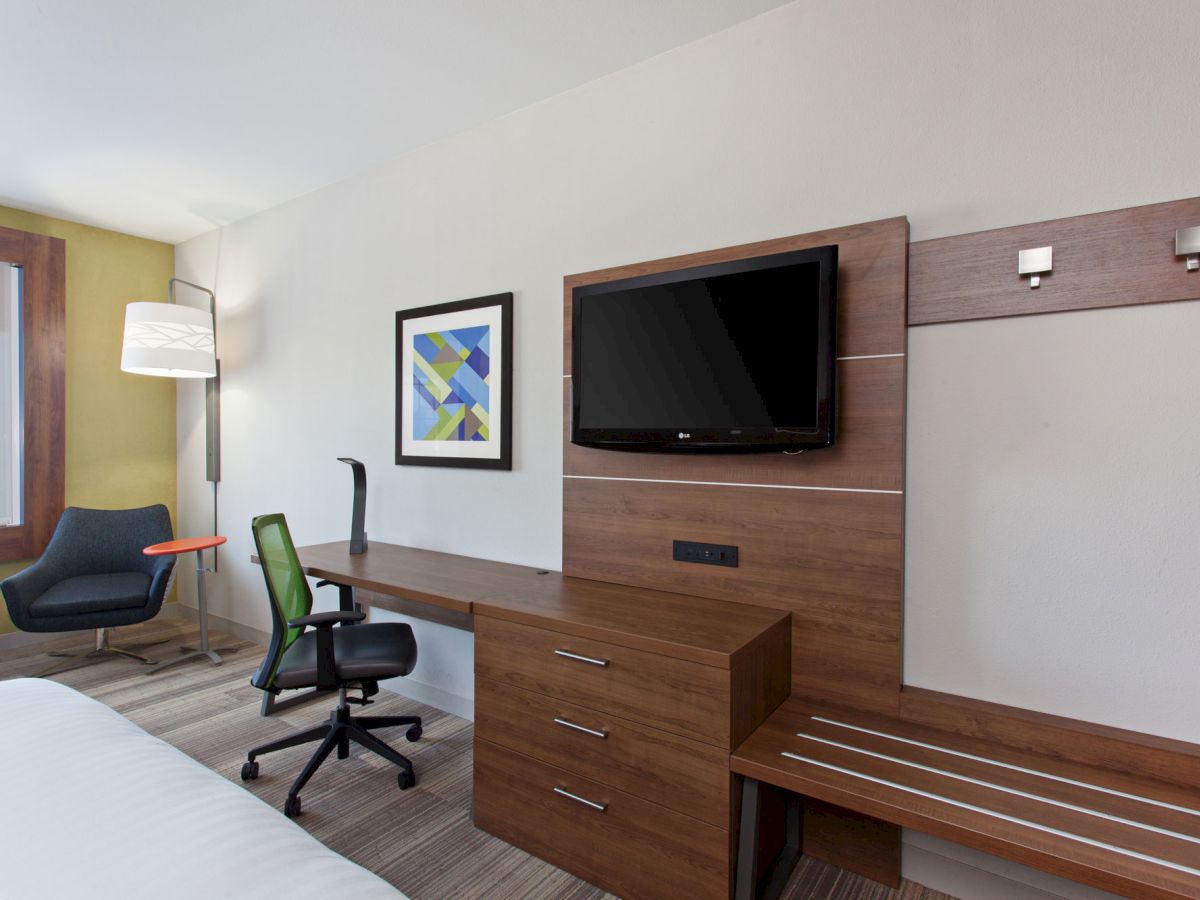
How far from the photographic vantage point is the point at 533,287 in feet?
9.09

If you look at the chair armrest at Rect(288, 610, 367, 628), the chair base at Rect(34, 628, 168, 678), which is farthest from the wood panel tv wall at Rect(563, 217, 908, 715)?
the chair base at Rect(34, 628, 168, 678)

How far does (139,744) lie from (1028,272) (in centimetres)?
249

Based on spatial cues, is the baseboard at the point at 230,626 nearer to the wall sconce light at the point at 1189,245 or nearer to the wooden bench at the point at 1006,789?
the wooden bench at the point at 1006,789

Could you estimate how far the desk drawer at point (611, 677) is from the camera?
164cm

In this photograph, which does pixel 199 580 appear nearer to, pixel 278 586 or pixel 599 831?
pixel 278 586

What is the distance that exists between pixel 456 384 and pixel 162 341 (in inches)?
80.5

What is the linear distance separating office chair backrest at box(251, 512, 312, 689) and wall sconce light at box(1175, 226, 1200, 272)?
2.88m

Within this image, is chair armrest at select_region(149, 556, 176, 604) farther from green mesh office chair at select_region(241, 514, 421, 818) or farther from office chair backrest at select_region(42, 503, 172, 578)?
green mesh office chair at select_region(241, 514, 421, 818)

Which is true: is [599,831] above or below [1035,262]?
below

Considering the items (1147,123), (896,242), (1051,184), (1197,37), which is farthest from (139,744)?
(1197,37)

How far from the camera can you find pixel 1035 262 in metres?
1.68

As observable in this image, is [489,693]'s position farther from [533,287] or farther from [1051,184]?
[1051,184]

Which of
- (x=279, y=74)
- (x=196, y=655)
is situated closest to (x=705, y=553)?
(x=279, y=74)

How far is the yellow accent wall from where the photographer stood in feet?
13.8
